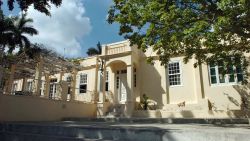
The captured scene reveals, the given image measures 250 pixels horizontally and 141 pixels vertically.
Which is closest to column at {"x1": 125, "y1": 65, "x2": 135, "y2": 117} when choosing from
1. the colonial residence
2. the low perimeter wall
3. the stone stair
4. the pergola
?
the colonial residence

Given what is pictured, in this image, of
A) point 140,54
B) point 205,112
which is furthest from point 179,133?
point 140,54

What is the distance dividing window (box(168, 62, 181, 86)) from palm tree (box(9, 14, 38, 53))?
617 inches

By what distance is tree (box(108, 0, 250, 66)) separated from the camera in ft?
25.3

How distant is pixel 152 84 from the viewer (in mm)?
18359

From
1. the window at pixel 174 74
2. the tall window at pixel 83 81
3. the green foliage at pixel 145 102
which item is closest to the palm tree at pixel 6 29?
the tall window at pixel 83 81

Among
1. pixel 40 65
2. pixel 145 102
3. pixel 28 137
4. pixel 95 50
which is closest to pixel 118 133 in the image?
pixel 28 137

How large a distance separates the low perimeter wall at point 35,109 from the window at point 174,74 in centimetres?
682

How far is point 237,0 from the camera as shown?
708 centimetres

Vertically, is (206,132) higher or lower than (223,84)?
lower

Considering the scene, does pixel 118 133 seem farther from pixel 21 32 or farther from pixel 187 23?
pixel 21 32

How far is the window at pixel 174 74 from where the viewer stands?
57.4 feet

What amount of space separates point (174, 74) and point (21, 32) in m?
17.8

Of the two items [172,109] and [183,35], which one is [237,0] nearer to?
[183,35]

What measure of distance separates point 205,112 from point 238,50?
510 centimetres
